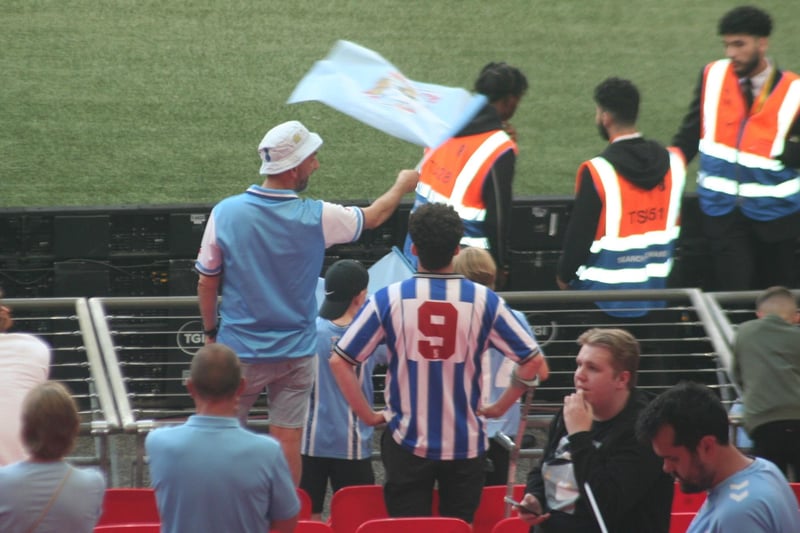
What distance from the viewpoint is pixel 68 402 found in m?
3.55

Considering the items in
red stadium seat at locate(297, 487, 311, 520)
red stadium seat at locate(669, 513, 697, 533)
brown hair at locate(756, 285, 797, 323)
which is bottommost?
red stadium seat at locate(669, 513, 697, 533)

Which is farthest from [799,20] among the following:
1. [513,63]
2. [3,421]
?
[3,421]

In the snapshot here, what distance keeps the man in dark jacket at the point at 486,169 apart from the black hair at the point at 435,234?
1.88 metres

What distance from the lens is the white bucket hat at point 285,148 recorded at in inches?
199

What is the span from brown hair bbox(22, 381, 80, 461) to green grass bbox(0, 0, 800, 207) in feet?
17.9

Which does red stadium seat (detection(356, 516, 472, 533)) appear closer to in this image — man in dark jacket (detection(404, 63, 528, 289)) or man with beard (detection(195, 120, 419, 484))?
man with beard (detection(195, 120, 419, 484))

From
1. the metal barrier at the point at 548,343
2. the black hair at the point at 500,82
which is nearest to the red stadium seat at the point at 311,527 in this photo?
the metal barrier at the point at 548,343

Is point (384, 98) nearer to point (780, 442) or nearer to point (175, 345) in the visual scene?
point (780, 442)

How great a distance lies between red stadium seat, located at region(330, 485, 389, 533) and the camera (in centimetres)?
456

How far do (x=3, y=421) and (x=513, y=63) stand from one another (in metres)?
7.73

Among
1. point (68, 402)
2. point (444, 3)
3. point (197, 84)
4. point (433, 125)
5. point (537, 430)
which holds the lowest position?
point (537, 430)

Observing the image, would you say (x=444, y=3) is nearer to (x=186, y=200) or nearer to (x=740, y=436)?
(x=186, y=200)

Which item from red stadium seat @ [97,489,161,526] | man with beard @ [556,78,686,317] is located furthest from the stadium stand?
red stadium seat @ [97,489,161,526]

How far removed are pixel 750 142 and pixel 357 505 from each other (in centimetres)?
321
